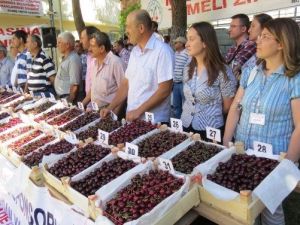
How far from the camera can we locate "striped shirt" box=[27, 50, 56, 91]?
455 centimetres

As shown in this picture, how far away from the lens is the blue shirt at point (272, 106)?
1.99 metres

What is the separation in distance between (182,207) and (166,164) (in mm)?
Result: 259

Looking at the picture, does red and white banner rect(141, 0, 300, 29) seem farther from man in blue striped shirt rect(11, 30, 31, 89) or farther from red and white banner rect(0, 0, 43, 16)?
red and white banner rect(0, 0, 43, 16)

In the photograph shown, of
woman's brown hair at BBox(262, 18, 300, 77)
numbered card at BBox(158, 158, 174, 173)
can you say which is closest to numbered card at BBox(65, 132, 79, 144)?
numbered card at BBox(158, 158, 174, 173)

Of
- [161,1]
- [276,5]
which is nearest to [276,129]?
[276,5]

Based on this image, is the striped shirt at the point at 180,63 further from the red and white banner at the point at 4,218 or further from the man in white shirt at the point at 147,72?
the red and white banner at the point at 4,218

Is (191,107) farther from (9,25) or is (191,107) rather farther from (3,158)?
(9,25)

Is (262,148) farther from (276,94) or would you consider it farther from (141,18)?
(141,18)

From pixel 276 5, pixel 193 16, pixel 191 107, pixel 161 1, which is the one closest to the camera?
pixel 191 107

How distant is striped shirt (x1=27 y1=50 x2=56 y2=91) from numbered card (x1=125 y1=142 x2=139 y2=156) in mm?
2849

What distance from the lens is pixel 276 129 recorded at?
2.05 metres

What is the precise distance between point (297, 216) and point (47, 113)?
2477 millimetres

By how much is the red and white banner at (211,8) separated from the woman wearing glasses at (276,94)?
3060 millimetres

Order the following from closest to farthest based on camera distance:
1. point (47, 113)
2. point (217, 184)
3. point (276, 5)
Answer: point (217, 184), point (47, 113), point (276, 5)
